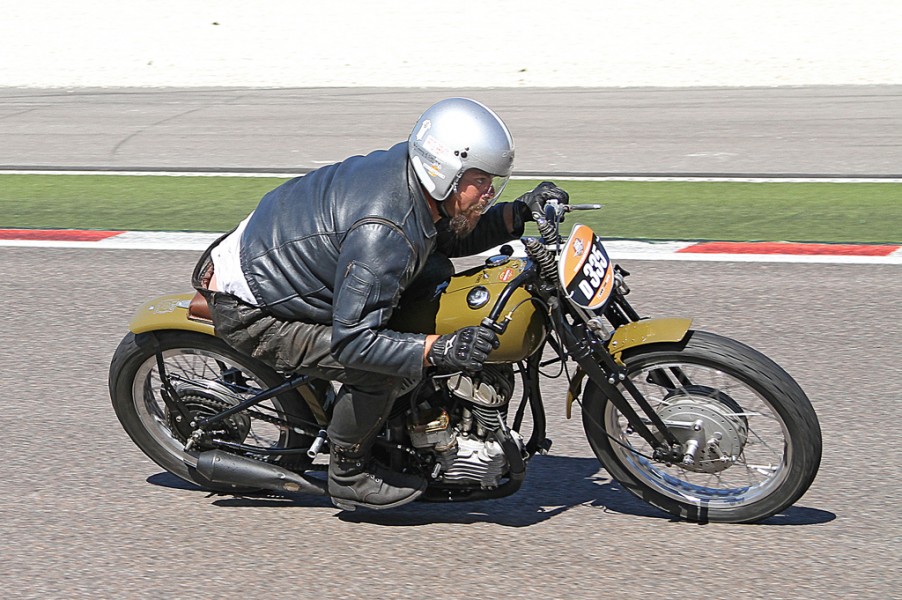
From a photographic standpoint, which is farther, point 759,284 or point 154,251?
point 154,251

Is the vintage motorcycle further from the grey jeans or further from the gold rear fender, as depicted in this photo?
the grey jeans

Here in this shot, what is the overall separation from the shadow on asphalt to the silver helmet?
1276 millimetres

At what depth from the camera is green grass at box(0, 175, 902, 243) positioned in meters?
9.55

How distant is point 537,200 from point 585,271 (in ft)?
1.77

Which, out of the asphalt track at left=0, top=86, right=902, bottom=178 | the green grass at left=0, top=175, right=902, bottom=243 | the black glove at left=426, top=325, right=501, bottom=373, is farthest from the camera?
the asphalt track at left=0, top=86, right=902, bottom=178

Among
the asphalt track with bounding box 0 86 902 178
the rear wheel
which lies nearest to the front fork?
the rear wheel

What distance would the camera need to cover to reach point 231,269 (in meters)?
4.59

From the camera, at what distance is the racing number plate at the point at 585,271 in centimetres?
429

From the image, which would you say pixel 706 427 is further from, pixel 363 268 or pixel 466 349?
pixel 363 268
